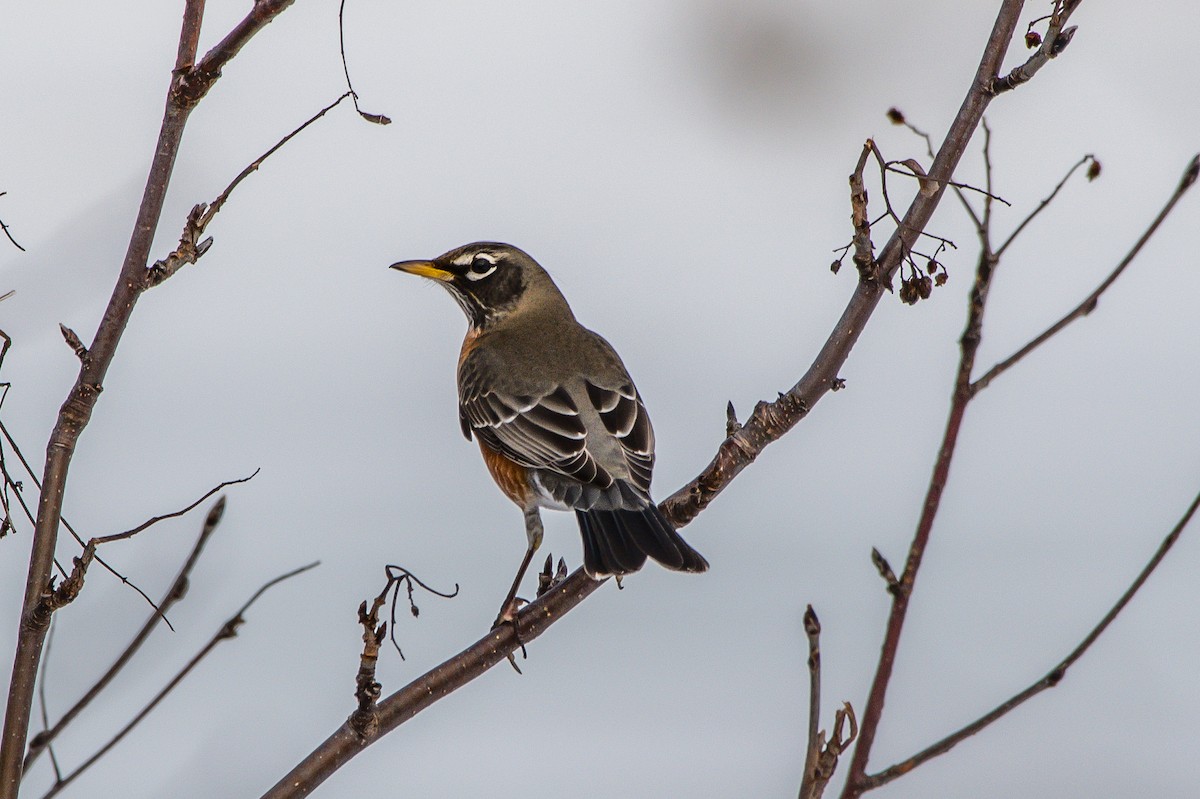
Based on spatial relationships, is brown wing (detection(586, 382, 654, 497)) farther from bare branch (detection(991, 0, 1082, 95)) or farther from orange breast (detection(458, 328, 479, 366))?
bare branch (detection(991, 0, 1082, 95))

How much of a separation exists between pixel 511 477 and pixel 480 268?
84 centimetres

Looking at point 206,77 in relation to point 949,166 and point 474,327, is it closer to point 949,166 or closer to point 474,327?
point 949,166

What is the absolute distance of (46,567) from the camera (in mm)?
1339

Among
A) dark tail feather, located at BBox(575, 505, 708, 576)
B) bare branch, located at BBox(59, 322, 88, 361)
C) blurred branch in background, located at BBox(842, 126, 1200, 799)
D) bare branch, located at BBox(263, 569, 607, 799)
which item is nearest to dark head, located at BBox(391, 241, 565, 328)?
dark tail feather, located at BBox(575, 505, 708, 576)

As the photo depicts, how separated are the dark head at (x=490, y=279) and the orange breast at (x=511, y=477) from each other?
0.66 meters

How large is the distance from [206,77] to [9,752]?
756mm

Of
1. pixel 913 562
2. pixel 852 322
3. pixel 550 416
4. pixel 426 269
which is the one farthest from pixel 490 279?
pixel 913 562

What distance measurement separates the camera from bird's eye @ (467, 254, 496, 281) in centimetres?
358

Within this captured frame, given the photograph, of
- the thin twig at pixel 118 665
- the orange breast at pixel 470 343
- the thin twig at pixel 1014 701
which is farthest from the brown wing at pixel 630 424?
the thin twig at pixel 1014 701

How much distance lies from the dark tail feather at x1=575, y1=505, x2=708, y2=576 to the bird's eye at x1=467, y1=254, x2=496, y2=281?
1.24 metres

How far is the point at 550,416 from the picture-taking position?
Result: 3000 mm

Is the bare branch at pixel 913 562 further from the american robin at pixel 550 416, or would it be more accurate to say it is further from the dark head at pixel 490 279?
the dark head at pixel 490 279

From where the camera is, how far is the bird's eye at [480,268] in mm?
3584

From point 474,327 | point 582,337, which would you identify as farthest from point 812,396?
point 474,327
